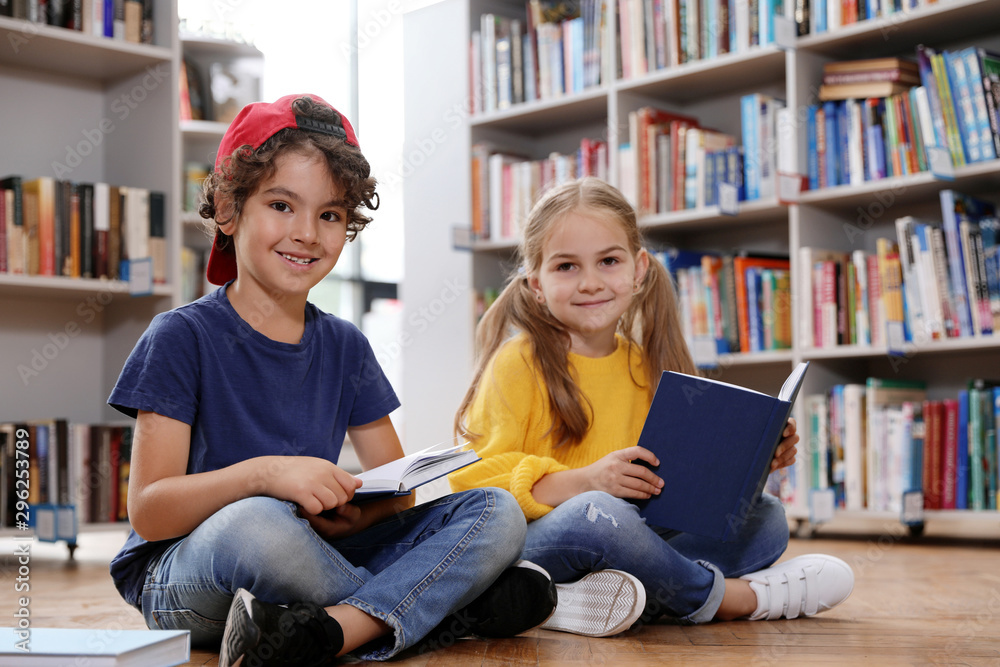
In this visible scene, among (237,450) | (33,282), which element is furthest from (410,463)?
(33,282)

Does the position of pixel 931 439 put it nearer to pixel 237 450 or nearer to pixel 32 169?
pixel 237 450

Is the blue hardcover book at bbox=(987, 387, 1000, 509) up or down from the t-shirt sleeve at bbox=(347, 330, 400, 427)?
down

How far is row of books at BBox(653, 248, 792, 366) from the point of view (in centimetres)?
269

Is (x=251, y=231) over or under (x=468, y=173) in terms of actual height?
under

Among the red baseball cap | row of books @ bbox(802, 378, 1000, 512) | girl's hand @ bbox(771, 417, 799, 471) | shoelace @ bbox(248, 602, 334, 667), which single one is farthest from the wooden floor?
the red baseball cap

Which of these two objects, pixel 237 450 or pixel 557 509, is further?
pixel 557 509

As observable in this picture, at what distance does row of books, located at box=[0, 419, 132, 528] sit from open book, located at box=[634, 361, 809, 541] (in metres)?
1.57

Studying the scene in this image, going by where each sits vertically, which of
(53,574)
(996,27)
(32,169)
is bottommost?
(53,574)

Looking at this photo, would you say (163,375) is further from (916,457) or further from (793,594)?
(916,457)

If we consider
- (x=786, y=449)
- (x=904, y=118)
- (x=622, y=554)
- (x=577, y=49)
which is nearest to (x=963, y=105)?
(x=904, y=118)

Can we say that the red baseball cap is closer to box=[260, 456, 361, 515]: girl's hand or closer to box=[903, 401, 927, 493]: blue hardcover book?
box=[260, 456, 361, 515]: girl's hand

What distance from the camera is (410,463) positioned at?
Result: 105 cm

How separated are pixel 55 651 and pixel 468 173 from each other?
2589 mm

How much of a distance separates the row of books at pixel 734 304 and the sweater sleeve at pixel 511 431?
1.35 meters
